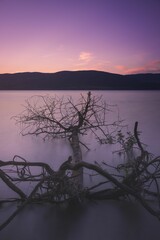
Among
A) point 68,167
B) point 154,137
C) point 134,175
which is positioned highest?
point 68,167

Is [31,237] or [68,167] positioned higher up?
[68,167]

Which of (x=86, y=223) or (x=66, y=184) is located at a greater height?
(x=66, y=184)

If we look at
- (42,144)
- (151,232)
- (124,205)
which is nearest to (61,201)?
(124,205)

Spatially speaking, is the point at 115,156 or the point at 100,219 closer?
the point at 100,219

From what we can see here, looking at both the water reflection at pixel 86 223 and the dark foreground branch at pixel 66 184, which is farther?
the dark foreground branch at pixel 66 184

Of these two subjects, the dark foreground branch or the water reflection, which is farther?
the dark foreground branch

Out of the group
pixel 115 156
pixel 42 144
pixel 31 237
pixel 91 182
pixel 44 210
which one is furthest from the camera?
pixel 42 144

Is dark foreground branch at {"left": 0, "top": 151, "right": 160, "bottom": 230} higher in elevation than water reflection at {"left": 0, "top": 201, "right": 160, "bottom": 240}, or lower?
higher

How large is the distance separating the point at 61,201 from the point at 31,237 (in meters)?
0.62

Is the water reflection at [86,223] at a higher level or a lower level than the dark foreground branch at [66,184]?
lower

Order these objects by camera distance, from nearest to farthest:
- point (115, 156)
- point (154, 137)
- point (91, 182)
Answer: point (91, 182) → point (115, 156) → point (154, 137)

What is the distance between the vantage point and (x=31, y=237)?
2545mm

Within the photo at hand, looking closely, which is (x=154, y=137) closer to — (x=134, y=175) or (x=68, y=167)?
(x=134, y=175)

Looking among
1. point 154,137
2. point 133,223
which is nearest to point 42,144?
point 154,137
